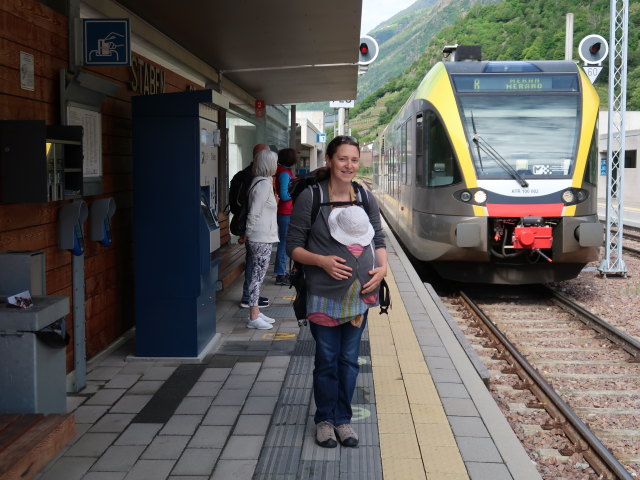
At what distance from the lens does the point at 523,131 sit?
991 centimetres

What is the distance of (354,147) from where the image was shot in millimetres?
4227

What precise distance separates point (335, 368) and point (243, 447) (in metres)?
0.67

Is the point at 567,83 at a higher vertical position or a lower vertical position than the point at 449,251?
higher

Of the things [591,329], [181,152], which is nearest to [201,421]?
[181,152]

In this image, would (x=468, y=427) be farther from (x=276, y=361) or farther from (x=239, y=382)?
(x=276, y=361)

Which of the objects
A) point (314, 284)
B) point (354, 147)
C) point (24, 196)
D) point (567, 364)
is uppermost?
point (354, 147)

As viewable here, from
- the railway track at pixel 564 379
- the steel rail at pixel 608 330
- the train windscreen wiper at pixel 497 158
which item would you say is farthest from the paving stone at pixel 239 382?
the train windscreen wiper at pixel 497 158

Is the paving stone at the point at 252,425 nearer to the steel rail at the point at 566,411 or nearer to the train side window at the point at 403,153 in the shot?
the steel rail at the point at 566,411

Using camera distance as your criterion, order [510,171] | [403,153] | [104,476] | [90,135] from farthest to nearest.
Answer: [403,153] < [510,171] < [90,135] < [104,476]

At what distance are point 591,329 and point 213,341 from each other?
14.7 ft

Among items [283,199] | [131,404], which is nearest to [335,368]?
[131,404]

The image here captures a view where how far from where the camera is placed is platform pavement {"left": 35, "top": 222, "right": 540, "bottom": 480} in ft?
13.1

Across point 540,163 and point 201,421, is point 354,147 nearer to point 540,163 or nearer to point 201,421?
point 201,421

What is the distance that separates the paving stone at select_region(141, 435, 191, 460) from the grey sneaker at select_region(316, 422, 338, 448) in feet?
2.43
